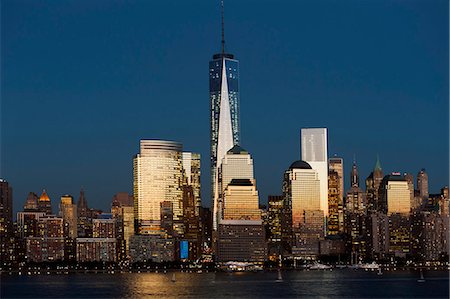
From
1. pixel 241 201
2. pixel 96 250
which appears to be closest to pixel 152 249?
pixel 96 250

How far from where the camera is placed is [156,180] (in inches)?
7313

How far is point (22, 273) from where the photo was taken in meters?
150

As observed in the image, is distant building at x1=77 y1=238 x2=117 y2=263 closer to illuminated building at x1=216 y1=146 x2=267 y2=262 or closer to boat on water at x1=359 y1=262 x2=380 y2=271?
illuminated building at x1=216 y1=146 x2=267 y2=262

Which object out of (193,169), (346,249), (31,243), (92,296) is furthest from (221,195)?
(92,296)

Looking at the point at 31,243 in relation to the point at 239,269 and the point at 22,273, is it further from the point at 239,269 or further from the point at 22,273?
the point at 239,269

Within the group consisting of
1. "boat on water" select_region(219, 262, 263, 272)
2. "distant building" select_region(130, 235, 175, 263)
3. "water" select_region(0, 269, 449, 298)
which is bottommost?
"boat on water" select_region(219, 262, 263, 272)

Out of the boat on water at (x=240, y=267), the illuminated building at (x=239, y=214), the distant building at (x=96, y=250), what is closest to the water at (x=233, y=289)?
the boat on water at (x=240, y=267)

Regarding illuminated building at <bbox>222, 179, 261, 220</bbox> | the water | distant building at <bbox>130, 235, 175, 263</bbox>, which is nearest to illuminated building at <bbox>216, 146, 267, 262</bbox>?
illuminated building at <bbox>222, 179, 261, 220</bbox>

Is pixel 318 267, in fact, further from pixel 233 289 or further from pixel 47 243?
pixel 233 289

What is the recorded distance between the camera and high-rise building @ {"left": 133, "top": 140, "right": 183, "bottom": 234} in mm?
181125

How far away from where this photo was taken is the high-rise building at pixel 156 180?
18112cm

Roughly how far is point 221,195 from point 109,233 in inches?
894

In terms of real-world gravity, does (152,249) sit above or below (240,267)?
above

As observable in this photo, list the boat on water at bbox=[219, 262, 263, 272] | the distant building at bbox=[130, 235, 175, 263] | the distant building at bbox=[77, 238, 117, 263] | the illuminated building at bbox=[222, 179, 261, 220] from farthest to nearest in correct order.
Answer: the illuminated building at bbox=[222, 179, 261, 220] → the distant building at bbox=[130, 235, 175, 263] → the distant building at bbox=[77, 238, 117, 263] → the boat on water at bbox=[219, 262, 263, 272]
